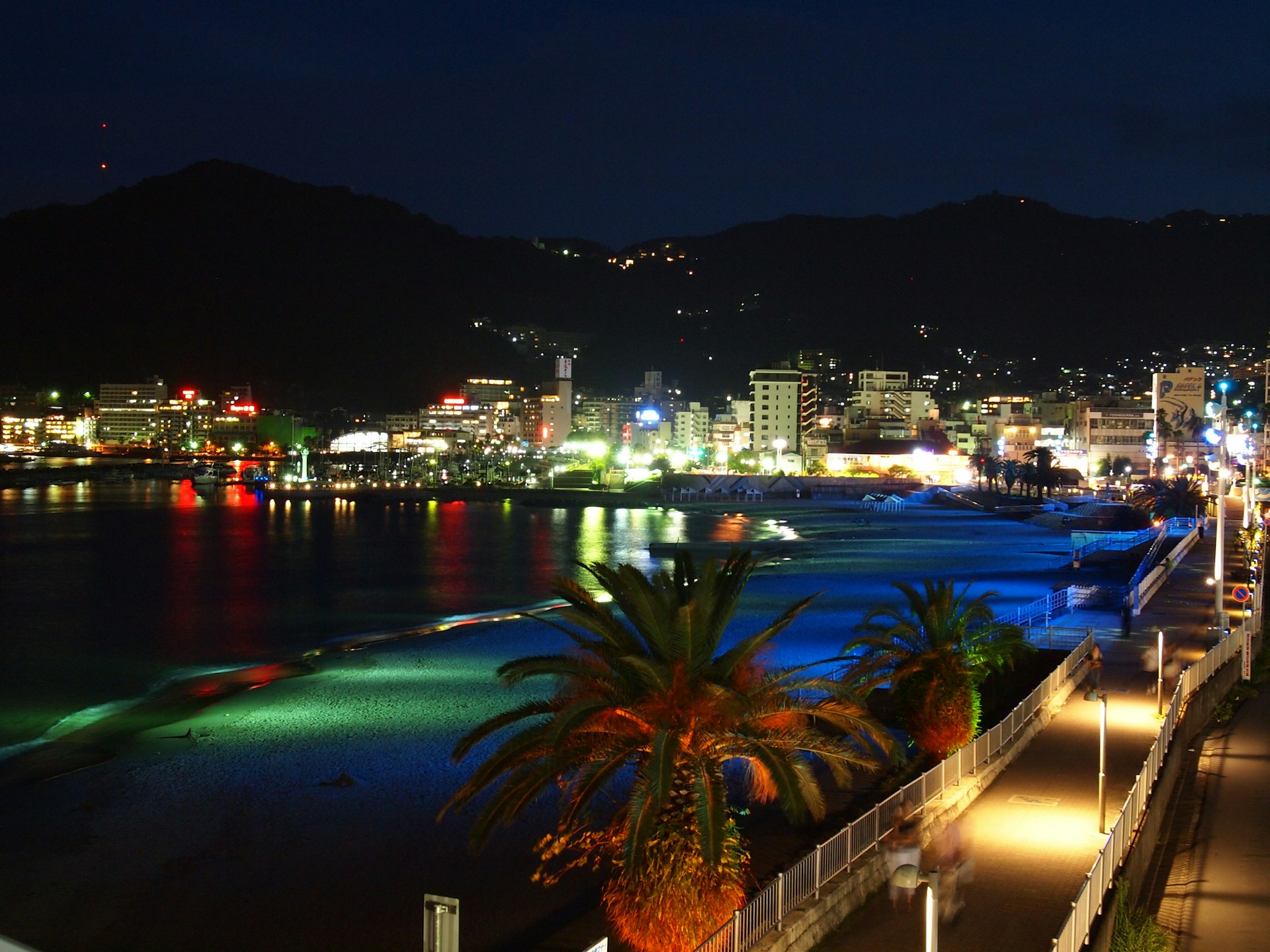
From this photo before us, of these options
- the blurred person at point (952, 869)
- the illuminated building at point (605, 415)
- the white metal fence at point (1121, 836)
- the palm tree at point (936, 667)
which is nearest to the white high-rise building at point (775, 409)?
the illuminated building at point (605, 415)

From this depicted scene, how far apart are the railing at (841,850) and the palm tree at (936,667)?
2.44 ft

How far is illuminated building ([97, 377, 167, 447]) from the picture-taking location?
171m

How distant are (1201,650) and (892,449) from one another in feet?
266

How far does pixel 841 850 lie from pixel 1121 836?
224cm

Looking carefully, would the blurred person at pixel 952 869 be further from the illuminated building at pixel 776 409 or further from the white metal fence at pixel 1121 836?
the illuminated building at pixel 776 409

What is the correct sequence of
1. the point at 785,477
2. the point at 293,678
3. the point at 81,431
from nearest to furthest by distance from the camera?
the point at 293,678 < the point at 785,477 < the point at 81,431

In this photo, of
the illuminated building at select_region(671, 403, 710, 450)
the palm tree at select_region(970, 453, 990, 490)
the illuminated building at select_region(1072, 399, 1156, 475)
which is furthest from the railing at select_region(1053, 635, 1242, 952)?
the illuminated building at select_region(671, 403, 710, 450)

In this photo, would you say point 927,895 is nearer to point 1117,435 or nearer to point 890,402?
point 1117,435

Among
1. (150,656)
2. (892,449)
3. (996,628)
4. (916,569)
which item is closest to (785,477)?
(892,449)

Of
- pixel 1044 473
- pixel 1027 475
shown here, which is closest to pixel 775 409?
pixel 1027 475

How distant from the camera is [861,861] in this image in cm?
797

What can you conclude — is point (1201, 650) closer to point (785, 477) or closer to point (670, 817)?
point (670, 817)

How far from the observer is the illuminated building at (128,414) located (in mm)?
171000

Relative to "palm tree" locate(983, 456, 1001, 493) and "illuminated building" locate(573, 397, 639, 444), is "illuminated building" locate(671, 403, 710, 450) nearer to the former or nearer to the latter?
"illuminated building" locate(573, 397, 639, 444)
